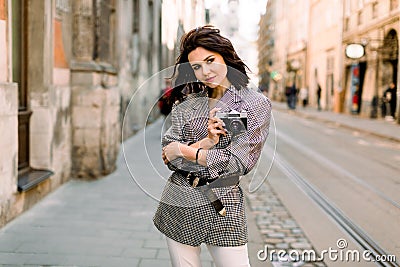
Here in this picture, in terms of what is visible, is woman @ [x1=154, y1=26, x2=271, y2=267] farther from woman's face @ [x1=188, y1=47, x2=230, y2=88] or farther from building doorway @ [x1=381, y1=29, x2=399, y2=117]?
building doorway @ [x1=381, y1=29, x2=399, y2=117]

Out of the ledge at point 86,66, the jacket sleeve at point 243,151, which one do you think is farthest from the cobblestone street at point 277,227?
the ledge at point 86,66

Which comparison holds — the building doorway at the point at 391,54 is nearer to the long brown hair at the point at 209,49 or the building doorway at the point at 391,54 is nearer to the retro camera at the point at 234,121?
the long brown hair at the point at 209,49

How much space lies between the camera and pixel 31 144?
6.55m

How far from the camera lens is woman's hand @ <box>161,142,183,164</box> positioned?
2.14 meters

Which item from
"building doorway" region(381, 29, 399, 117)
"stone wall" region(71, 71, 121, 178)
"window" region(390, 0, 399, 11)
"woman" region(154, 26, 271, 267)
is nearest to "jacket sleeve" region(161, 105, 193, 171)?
"woman" region(154, 26, 271, 267)

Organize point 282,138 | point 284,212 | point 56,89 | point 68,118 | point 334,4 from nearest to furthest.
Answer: point 334,4, point 284,212, point 56,89, point 68,118, point 282,138

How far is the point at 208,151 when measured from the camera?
209cm

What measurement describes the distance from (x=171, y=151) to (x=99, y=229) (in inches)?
128

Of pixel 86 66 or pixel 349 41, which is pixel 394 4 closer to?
pixel 86 66

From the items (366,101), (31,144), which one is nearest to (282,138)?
(366,101)

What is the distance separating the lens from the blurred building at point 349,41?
5.09 meters

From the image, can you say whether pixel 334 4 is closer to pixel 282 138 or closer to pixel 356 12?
pixel 356 12

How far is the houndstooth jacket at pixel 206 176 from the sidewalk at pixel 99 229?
0.26 m

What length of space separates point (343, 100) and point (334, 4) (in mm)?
16612
